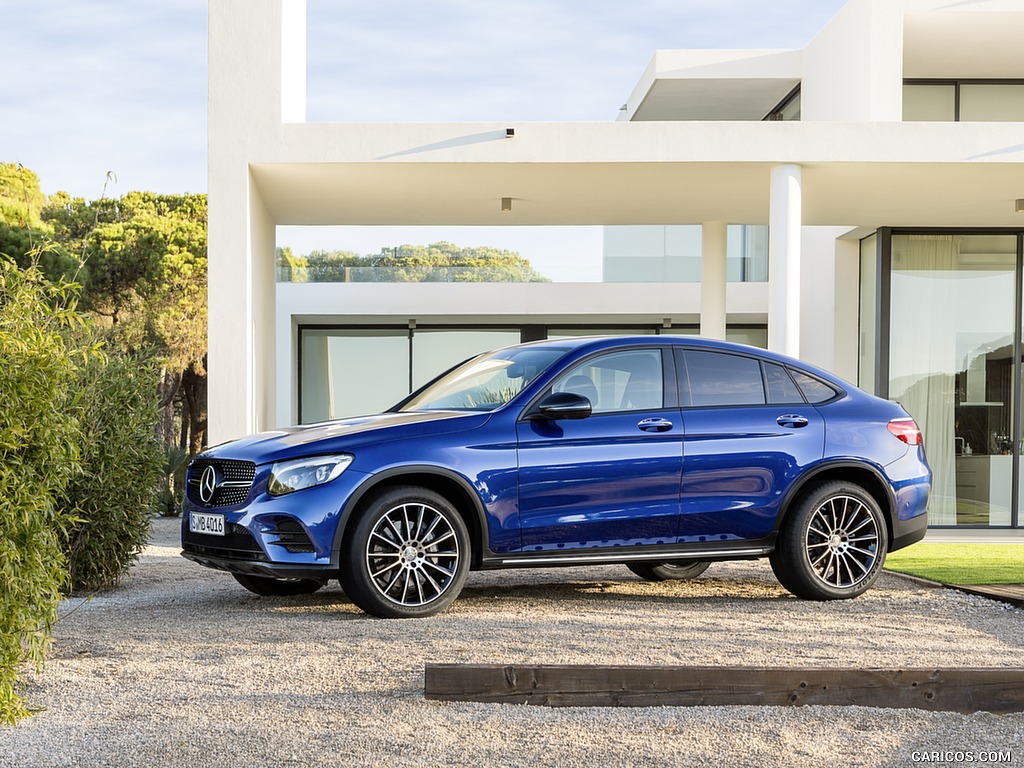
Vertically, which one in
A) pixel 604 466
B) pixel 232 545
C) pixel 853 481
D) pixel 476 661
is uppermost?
pixel 604 466

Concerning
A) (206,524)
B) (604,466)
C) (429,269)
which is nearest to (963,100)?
(429,269)

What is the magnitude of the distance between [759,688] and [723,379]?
3.60 metres

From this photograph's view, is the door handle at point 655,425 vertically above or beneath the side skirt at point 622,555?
above

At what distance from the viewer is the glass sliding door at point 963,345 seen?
15.6 metres

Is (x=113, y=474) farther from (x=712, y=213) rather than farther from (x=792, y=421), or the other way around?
(x=712, y=213)

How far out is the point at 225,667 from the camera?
5656mm

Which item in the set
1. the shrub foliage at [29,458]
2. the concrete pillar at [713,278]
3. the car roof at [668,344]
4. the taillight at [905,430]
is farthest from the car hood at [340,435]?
the concrete pillar at [713,278]

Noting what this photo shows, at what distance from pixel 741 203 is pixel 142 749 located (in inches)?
453

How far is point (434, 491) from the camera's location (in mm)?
7203

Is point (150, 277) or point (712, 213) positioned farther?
point (150, 277)

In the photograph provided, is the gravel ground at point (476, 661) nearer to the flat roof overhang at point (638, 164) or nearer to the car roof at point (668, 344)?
the car roof at point (668, 344)

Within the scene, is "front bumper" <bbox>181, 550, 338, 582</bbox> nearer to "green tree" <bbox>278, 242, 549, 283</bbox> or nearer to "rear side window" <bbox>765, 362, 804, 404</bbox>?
"rear side window" <bbox>765, 362, 804, 404</bbox>

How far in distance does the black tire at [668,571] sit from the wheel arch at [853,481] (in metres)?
1.38

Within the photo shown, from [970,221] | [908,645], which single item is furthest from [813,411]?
[970,221]
